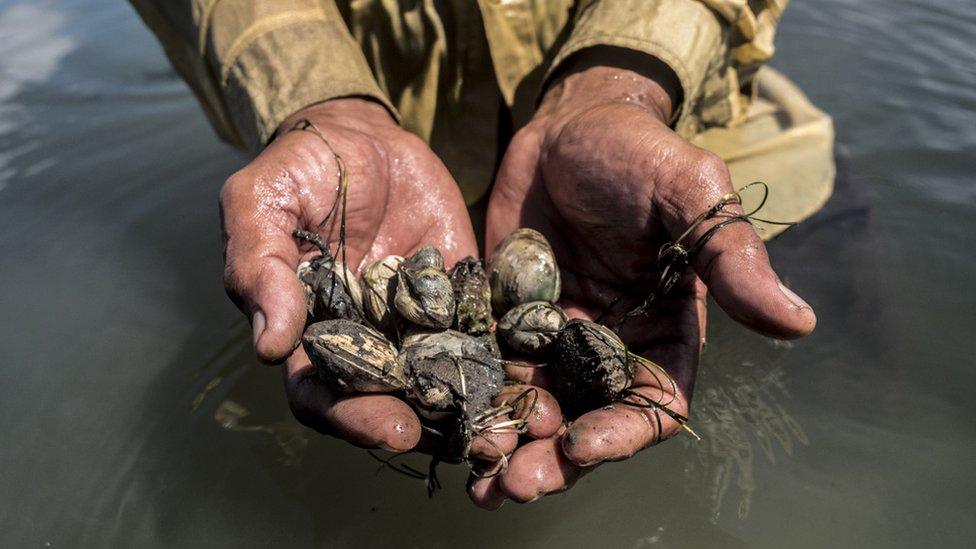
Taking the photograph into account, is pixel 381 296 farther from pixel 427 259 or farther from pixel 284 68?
pixel 284 68

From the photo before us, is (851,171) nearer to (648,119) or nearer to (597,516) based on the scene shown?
(648,119)

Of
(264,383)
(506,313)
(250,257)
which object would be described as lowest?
(264,383)

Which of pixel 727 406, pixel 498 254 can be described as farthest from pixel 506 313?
pixel 727 406

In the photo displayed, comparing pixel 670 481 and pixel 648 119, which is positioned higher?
pixel 648 119

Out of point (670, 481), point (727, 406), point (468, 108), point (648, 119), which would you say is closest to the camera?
point (648, 119)

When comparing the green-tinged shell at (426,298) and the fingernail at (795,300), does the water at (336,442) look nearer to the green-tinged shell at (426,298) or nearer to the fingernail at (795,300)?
the green-tinged shell at (426,298)

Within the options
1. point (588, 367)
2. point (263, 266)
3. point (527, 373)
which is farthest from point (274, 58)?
point (588, 367)
